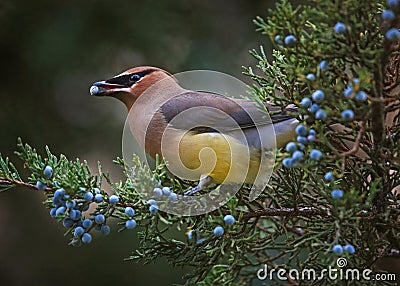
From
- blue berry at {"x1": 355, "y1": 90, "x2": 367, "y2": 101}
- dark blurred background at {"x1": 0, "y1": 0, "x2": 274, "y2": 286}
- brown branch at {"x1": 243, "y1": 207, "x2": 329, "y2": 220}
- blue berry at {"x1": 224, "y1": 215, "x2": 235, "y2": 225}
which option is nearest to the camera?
blue berry at {"x1": 355, "y1": 90, "x2": 367, "y2": 101}

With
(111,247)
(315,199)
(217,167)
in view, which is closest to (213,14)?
(111,247)

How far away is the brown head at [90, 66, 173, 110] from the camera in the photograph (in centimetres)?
169

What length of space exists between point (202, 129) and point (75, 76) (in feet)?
4.90

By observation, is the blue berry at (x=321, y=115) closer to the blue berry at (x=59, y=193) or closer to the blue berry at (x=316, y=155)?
the blue berry at (x=316, y=155)

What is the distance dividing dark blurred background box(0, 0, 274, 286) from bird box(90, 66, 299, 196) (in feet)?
3.53

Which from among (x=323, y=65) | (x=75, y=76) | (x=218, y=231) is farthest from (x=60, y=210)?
(x=75, y=76)

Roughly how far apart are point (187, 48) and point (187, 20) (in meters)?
0.14

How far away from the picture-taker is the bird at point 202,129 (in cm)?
151

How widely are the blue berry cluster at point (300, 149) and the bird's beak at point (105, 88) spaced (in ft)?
2.12

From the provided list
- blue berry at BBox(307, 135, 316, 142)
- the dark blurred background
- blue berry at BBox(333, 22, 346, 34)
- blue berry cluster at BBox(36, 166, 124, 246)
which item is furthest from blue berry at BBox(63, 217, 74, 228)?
the dark blurred background

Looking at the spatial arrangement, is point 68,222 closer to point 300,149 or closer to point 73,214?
point 73,214

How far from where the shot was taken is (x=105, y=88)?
65.1 inches

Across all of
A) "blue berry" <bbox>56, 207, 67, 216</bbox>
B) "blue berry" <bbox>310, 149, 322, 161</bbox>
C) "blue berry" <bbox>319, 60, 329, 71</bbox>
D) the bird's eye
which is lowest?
"blue berry" <bbox>56, 207, 67, 216</bbox>

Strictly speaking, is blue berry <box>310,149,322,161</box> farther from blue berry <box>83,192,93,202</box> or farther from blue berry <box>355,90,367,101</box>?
blue berry <box>83,192,93,202</box>
